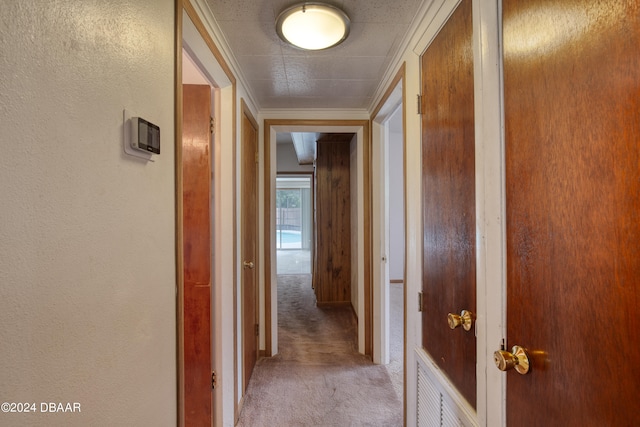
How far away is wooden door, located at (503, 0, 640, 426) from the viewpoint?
1.62ft

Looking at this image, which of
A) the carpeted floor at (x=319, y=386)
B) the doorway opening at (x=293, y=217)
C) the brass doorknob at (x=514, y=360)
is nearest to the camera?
the brass doorknob at (x=514, y=360)

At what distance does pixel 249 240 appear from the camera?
2289 millimetres

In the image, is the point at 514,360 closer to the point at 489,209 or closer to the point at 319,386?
the point at 489,209

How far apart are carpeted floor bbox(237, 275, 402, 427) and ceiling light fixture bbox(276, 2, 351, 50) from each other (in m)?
2.25

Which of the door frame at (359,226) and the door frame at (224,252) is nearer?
the door frame at (224,252)

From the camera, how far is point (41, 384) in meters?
0.53

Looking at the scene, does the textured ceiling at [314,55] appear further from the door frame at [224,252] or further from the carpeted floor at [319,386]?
the carpeted floor at [319,386]

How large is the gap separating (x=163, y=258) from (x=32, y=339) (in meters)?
0.45

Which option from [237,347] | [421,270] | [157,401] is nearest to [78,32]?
[157,401]

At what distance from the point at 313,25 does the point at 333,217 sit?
2890 mm

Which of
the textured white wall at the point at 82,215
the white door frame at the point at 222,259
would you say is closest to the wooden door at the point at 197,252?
the white door frame at the point at 222,259

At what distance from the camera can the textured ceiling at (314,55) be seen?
1312 millimetres

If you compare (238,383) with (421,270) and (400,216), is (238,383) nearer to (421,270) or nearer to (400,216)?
(421,270)

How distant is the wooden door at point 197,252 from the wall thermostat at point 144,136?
0.84 m
